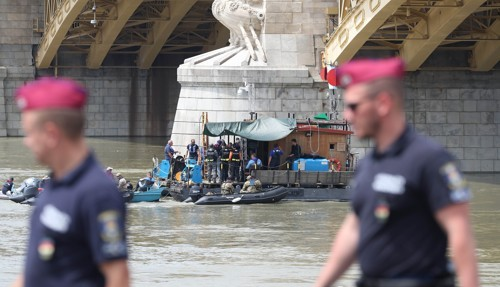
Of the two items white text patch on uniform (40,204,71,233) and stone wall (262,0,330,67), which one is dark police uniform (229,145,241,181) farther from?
white text patch on uniform (40,204,71,233)

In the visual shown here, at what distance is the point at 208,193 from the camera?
34812 mm

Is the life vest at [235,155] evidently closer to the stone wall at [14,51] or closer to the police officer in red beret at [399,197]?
the police officer in red beret at [399,197]

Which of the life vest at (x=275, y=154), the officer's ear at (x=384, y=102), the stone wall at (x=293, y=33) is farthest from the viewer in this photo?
the stone wall at (x=293, y=33)

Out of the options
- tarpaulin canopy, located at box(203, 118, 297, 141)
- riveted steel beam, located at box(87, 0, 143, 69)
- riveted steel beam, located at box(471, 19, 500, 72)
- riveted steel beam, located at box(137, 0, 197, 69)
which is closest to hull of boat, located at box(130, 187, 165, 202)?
tarpaulin canopy, located at box(203, 118, 297, 141)

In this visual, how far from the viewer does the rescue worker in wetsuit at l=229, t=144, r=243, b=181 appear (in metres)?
35.1

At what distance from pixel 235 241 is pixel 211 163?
8784 millimetres

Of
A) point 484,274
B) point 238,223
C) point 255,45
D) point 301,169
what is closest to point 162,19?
point 255,45

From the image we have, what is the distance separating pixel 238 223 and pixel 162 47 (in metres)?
35.1

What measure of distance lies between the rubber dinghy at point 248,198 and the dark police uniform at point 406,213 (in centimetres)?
2691

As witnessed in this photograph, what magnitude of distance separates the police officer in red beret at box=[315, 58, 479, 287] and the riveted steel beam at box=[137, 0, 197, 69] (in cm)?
4938

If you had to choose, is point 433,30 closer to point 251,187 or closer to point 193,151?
A: point 193,151

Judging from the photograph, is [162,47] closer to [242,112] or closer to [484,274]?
[242,112]

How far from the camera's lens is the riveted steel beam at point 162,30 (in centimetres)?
5703

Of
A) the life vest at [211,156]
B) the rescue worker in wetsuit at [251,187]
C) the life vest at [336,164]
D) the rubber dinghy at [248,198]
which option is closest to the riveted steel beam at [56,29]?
the life vest at [211,156]
